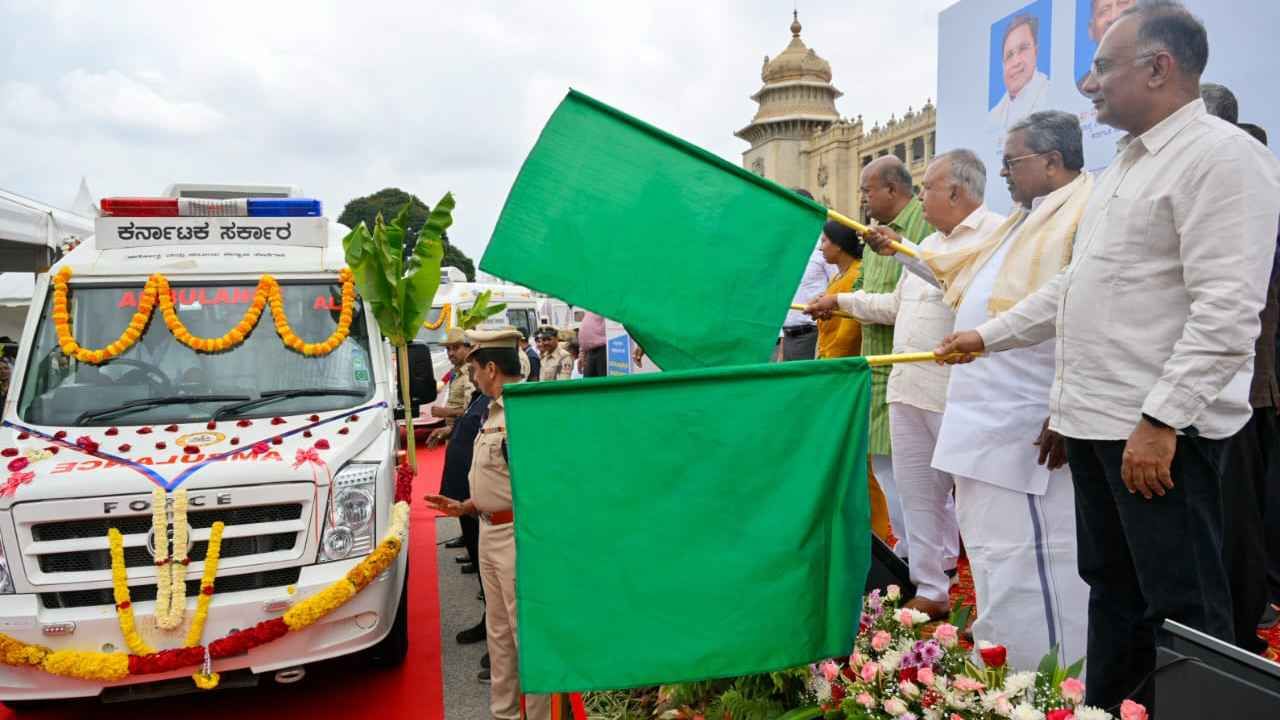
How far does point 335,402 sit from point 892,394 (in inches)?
114

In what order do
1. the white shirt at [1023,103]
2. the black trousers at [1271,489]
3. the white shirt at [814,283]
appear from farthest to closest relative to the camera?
the white shirt at [1023,103] → the white shirt at [814,283] → the black trousers at [1271,489]

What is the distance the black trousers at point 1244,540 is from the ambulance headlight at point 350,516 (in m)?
3.66

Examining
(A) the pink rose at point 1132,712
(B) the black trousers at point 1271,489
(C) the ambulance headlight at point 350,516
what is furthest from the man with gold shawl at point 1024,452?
(C) the ambulance headlight at point 350,516

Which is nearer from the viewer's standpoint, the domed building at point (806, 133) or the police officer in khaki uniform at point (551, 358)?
the police officer in khaki uniform at point (551, 358)

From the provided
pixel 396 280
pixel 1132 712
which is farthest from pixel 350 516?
pixel 1132 712

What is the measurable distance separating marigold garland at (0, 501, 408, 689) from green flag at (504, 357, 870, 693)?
82.6 inches

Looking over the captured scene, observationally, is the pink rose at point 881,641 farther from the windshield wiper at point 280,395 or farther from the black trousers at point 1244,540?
the windshield wiper at point 280,395

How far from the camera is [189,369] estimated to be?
4676 mm

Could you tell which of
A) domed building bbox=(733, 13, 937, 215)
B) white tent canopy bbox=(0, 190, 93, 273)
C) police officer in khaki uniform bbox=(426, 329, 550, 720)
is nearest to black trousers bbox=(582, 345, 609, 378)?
white tent canopy bbox=(0, 190, 93, 273)

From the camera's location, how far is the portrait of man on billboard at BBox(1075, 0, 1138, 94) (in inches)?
227

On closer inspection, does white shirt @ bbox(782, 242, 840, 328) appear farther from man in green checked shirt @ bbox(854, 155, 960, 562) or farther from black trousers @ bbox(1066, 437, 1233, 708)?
black trousers @ bbox(1066, 437, 1233, 708)

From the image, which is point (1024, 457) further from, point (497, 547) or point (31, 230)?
point (31, 230)

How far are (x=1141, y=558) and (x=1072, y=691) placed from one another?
423 mm

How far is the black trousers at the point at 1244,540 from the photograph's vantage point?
3.44 meters
